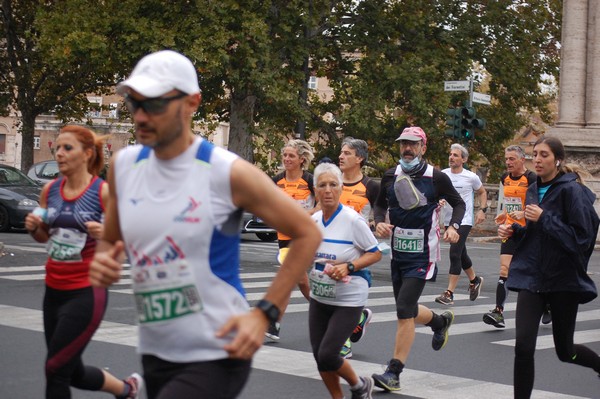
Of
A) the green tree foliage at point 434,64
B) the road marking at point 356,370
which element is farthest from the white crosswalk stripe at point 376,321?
the green tree foliage at point 434,64

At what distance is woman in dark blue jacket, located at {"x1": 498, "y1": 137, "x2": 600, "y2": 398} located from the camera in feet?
24.3

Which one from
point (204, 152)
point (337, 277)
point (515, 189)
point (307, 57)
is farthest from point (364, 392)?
point (307, 57)

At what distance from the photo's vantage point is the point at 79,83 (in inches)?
1686

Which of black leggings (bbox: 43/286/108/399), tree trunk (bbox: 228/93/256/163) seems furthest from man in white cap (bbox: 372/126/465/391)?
tree trunk (bbox: 228/93/256/163)

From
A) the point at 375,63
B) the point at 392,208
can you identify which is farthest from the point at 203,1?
the point at 392,208

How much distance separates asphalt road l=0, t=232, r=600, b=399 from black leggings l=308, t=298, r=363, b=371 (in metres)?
0.70

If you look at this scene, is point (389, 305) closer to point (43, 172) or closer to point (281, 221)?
point (281, 221)

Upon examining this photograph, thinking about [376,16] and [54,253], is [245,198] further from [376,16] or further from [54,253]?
[376,16]

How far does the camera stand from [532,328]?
24.2 feet

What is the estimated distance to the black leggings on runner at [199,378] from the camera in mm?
4027

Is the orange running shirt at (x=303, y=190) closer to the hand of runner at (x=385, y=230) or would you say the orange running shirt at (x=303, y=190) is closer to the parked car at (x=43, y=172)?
the hand of runner at (x=385, y=230)

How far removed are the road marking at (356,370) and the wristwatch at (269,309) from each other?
4718mm

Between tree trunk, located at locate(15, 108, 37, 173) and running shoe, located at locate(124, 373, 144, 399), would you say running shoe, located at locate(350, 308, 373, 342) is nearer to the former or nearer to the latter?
running shoe, located at locate(124, 373, 144, 399)

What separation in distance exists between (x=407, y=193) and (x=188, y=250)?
5573mm
